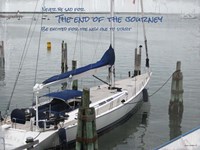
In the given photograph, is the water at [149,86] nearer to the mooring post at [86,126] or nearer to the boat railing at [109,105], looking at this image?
the boat railing at [109,105]

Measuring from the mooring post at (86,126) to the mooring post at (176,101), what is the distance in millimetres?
9598

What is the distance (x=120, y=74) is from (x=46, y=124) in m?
25.5

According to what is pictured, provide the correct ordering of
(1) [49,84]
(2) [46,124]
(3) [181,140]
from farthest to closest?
1. (1) [49,84]
2. (2) [46,124]
3. (3) [181,140]

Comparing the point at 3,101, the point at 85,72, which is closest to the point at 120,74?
the point at 3,101

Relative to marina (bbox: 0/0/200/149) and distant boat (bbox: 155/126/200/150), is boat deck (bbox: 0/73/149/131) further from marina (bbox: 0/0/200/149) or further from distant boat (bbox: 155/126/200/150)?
distant boat (bbox: 155/126/200/150)

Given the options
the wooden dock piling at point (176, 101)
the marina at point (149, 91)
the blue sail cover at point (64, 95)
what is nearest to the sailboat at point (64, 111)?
the blue sail cover at point (64, 95)

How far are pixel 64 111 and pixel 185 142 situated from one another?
7.97 meters

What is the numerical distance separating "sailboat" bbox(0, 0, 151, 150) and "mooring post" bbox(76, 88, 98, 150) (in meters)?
1.71

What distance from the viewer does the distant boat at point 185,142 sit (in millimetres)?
14375

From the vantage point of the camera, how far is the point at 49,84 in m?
20.3

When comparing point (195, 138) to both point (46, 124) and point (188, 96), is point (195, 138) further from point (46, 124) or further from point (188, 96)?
point (188, 96)

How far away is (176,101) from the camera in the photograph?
85.9ft

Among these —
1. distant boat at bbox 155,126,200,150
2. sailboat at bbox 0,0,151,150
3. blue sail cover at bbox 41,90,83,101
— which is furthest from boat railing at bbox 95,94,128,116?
distant boat at bbox 155,126,200,150

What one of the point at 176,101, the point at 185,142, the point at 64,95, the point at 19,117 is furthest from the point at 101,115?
the point at 176,101
